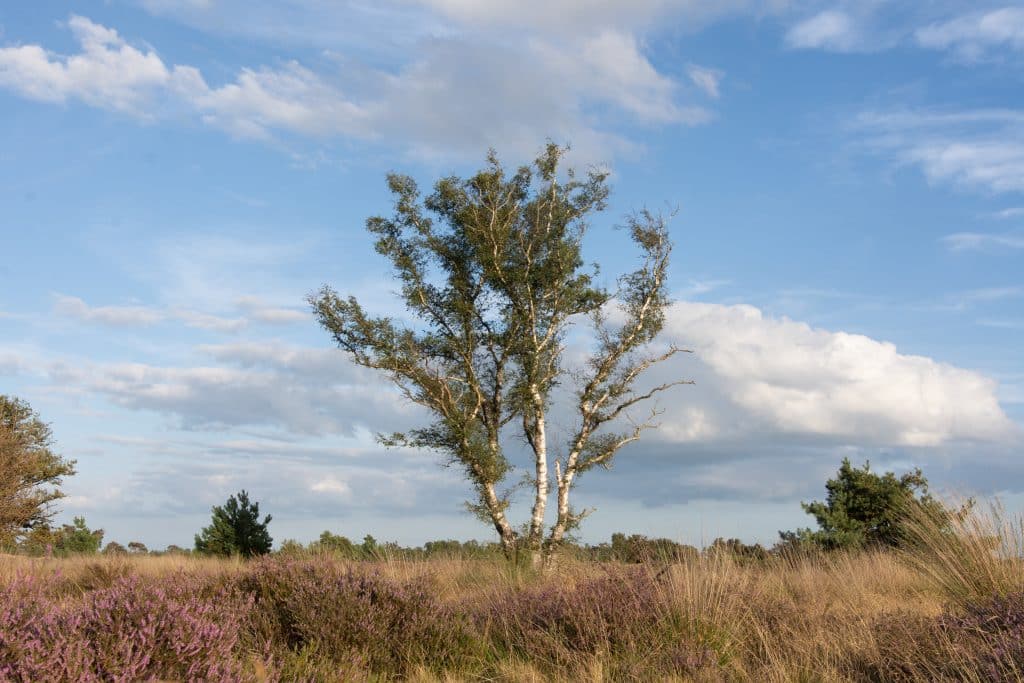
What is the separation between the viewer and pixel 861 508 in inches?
870

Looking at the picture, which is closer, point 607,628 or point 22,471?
point 607,628

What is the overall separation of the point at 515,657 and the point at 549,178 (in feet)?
52.1

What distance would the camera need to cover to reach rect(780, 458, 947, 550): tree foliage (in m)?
21.1

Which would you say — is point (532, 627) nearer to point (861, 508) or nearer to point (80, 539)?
point (861, 508)

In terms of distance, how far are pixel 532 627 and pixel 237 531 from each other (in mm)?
16590

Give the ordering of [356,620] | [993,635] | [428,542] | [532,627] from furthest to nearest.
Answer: [428,542] < [532,627] < [356,620] < [993,635]

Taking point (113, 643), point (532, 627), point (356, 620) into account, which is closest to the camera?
point (113, 643)

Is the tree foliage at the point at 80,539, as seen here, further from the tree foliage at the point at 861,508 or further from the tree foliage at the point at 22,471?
the tree foliage at the point at 861,508

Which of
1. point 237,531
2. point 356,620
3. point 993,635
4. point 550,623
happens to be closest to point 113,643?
point 356,620

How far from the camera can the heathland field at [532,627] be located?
19.5ft

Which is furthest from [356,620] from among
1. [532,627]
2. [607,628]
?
[607,628]

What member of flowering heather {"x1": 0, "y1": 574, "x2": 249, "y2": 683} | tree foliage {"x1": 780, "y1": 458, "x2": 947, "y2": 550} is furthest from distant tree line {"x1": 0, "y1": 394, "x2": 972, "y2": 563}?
flowering heather {"x1": 0, "y1": 574, "x2": 249, "y2": 683}

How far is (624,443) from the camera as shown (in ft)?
70.7

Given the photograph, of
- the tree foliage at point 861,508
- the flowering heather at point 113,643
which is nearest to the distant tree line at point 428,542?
the tree foliage at point 861,508
